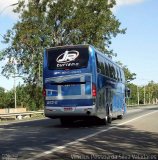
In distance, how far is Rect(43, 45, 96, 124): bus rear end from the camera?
2264 cm

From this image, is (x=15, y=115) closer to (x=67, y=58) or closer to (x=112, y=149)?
(x=67, y=58)

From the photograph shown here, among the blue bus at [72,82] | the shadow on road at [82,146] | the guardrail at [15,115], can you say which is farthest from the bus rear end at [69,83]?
the guardrail at [15,115]

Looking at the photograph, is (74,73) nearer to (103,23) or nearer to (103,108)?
(103,108)

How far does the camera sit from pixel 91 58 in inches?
885

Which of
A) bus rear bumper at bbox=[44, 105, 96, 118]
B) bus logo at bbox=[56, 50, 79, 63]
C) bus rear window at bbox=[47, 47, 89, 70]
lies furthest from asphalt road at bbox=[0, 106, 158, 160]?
bus logo at bbox=[56, 50, 79, 63]

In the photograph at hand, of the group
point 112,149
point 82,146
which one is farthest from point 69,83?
point 112,149

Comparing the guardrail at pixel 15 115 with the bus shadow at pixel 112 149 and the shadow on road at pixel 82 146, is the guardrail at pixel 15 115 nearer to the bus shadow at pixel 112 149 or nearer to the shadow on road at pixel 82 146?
the shadow on road at pixel 82 146

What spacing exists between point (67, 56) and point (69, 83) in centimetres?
123

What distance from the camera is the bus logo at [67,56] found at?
22.9 metres

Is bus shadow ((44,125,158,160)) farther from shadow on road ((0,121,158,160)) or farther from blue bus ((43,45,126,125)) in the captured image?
blue bus ((43,45,126,125))

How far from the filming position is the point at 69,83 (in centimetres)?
2280

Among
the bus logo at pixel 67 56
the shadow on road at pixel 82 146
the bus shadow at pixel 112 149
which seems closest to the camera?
the bus shadow at pixel 112 149

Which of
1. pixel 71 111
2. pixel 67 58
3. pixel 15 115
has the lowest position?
pixel 15 115

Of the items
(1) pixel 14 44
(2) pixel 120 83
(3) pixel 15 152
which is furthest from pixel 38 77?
(3) pixel 15 152
